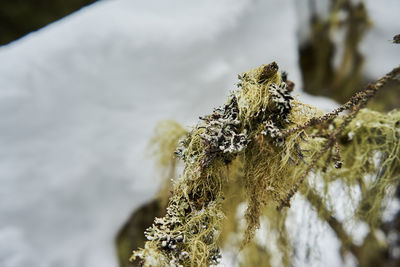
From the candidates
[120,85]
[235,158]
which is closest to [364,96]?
[235,158]

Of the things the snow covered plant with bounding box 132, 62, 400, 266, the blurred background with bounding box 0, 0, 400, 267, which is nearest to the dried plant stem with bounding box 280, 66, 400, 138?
the snow covered plant with bounding box 132, 62, 400, 266

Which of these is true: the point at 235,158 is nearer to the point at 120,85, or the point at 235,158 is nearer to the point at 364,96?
the point at 364,96

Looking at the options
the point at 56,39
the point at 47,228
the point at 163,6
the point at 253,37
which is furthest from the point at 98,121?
the point at 253,37

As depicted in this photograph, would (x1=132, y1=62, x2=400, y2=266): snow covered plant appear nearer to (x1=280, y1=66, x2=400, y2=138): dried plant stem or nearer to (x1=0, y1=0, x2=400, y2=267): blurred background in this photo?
(x1=280, y1=66, x2=400, y2=138): dried plant stem

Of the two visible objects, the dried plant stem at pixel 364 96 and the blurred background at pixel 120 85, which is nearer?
the dried plant stem at pixel 364 96

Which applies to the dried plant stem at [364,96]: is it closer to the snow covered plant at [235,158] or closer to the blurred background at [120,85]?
the snow covered plant at [235,158]

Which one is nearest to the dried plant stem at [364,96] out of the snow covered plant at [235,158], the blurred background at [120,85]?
the snow covered plant at [235,158]

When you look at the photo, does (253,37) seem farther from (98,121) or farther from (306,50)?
(98,121)

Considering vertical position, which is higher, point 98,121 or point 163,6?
point 163,6
